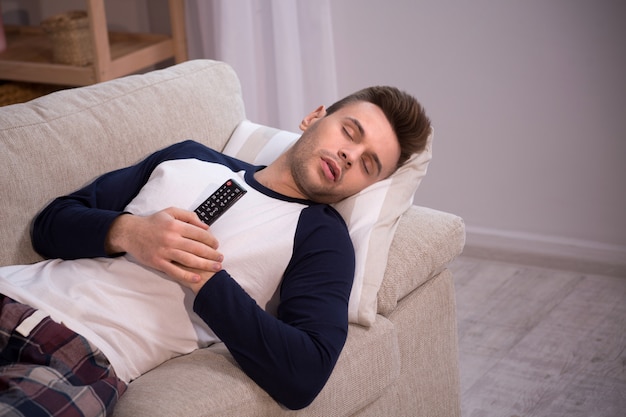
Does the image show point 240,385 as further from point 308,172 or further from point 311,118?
point 311,118

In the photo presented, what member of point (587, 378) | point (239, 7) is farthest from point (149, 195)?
point (239, 7)

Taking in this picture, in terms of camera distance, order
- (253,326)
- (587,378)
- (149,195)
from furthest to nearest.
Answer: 1. (587,378)
2. (149,195)
3. (253,326)

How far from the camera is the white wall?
2.83 meters

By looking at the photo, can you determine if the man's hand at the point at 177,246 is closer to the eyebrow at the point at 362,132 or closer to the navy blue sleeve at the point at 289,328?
the navy blue sleeve at the point at 289,328

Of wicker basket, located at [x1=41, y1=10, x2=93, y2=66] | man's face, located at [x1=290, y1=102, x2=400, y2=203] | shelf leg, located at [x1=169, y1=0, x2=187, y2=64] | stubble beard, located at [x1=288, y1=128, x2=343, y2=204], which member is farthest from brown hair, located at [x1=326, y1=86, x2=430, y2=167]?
shelf leg, located at [x1=169, y1=0, x2=187, y2=64]

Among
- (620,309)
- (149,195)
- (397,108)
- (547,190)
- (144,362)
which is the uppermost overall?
(397,108)

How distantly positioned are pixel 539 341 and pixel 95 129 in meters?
1.46

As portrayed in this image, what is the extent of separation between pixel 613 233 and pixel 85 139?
192 cm

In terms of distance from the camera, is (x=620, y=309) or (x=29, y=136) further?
(x=620, y=309)

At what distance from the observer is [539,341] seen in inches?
99.8

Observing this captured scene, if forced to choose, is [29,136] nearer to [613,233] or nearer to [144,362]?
[144,362]

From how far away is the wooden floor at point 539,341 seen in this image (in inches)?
87.9

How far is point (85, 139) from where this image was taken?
1.82 meters

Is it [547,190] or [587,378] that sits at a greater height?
[547,190]
